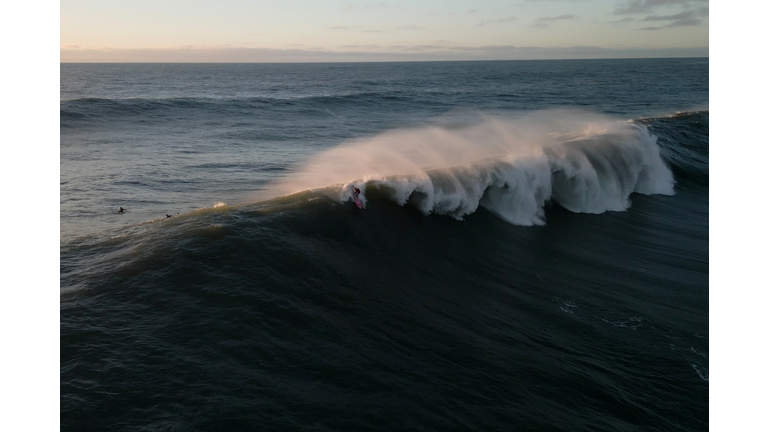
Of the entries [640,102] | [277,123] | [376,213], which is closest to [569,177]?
[376,213]

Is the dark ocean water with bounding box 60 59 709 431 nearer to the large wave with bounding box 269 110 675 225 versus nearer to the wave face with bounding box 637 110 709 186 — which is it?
the large wave with bounding box 269 110 675 225

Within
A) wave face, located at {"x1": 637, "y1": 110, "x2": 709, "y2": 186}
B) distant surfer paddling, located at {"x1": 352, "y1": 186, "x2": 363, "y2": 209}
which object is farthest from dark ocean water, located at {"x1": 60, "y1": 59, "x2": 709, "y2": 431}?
wave face, located at {"x1": 637, "y1": 110, "x2": 709, "y2": 186}

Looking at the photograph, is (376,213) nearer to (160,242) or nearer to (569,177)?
(160,242)

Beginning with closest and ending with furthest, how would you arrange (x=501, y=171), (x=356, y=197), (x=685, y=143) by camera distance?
(x=356, y=197)
(x=501, y=171)
(x=685, y=143)

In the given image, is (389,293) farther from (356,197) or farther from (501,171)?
(501,171)

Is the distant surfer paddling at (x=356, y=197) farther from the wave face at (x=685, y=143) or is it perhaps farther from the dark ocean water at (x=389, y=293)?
the wave face at (x=685, y=143)

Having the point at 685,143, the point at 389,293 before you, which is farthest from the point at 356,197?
the point at 685,143
